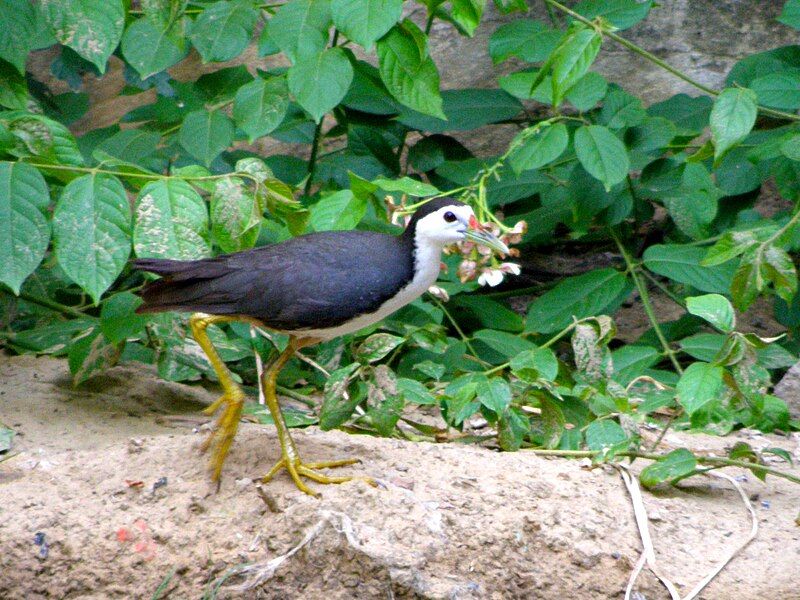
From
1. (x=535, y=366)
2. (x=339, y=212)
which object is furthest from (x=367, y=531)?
(x=339, y=212)

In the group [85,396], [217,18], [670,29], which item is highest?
[217,18]

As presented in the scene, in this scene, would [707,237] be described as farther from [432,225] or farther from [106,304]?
[106,304]

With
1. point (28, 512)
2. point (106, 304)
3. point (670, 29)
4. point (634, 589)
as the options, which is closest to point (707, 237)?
point (670, 29)

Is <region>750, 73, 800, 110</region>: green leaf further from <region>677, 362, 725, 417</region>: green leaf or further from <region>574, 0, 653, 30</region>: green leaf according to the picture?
<region>677, 362, 725, 417</region>: green leaf

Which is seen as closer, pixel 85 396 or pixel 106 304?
pixel 106 304

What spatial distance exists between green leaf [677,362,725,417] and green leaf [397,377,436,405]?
0.97 meters

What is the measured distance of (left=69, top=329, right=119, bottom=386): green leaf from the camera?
175 inches

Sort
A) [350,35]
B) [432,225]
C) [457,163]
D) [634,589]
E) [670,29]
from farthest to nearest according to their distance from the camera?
[670,29] < [457,163] < [350,35] < [432,225] < [634,589]

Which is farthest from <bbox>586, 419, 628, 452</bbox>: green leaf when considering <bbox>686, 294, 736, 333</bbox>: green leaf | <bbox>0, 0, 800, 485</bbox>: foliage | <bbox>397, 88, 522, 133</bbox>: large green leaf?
<bbox>397, 88, 522, 133</bbox>: large green leaf

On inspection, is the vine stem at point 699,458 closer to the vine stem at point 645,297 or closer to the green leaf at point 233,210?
the vine stem at point 645,297

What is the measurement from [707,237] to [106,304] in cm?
291

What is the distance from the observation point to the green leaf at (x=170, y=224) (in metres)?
3.57

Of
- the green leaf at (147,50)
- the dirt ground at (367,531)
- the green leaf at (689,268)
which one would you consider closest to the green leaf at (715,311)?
the dirt ground at (367,531)

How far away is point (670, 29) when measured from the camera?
6453 mm
